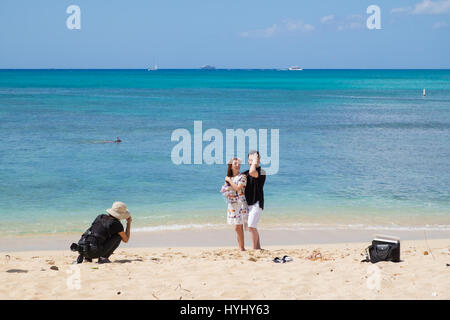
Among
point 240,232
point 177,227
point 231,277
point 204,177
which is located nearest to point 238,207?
point 240,232

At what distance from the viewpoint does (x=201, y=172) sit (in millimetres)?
19125

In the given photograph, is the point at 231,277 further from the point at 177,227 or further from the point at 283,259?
the point at 177,227

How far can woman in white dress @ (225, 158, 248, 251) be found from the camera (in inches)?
351

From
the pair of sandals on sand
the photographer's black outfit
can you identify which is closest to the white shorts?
the pair of sandals on sand

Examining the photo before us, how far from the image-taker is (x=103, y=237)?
26.8 feet

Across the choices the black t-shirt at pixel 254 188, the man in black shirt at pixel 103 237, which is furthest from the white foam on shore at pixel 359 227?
the man in black shirt at pixel 103 237

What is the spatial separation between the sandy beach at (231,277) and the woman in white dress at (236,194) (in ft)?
1.94

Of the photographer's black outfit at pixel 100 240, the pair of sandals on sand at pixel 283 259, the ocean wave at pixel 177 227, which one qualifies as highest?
the photographer's black outfit at pixel 100 240

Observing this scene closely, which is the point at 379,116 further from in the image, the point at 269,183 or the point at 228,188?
the point at 228,188

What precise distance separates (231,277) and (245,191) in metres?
2.06

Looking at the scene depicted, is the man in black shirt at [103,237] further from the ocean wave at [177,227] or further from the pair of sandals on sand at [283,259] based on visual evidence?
the ocean wave at [177,227]

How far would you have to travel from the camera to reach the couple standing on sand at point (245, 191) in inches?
351

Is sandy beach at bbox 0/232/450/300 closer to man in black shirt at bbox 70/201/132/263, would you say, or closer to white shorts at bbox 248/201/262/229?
man in black shirt at bbox 70/201/132/263

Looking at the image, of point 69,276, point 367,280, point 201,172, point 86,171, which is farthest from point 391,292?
point 86,171
